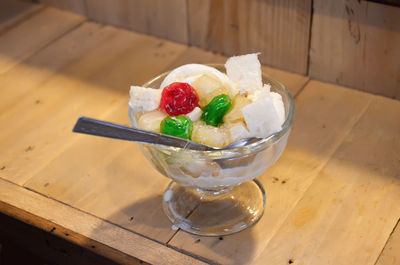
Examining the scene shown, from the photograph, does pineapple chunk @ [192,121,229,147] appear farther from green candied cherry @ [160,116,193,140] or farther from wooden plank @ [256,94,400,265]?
wooden plank @ [256,94,400,265]

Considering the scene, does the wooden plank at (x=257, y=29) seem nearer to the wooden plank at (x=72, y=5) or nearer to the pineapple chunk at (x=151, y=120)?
the wooden plank at (x=72, y=5)

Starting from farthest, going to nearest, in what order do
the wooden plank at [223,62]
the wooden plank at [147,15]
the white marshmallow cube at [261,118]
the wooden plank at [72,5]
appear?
the wooden plank at [72,5] → the wooden plank at [147,15] → the wooden plank at [223,62] → the white marshmallow cube at [261,118]

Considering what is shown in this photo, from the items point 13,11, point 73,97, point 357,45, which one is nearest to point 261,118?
point 357,45

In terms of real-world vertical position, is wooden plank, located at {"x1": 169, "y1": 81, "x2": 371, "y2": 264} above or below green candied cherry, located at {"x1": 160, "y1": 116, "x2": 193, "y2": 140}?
below

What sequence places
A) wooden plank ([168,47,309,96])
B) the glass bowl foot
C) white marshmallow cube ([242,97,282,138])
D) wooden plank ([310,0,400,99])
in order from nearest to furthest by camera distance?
white marshmallow cube ([242,97,282,138]) → the glass bowl foot → wooden plank ([310,0,400,99]) → wooden plank ([168,47,309,96])

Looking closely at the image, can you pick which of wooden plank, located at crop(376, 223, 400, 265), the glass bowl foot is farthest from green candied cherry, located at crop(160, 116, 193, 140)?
wooden plank, located at crop(376, 223, 400, 265)

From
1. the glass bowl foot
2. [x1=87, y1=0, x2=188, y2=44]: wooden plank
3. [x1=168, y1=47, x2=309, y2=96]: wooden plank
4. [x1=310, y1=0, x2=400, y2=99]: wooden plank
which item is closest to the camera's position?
the glass bowl foot

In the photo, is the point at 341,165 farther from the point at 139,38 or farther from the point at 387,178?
the point at 139,38

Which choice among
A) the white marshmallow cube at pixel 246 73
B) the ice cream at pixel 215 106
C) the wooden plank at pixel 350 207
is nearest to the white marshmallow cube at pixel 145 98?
the ice cream at pixel 215 106

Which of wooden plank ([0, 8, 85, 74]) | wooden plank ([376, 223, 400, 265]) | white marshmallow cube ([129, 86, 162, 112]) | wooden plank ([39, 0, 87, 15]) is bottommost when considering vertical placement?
wooden plank ([376, 223, 400, 265])
